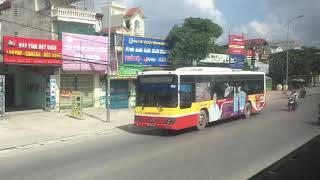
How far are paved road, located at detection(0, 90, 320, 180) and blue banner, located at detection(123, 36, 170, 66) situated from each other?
12.1m

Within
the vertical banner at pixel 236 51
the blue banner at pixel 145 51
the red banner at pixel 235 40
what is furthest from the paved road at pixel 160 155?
the red banner at pixel 235 40

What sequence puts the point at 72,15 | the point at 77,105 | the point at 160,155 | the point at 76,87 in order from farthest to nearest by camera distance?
the point at 72,15 → the point at 76,87 → the point at 77,105 → the point at 160,155

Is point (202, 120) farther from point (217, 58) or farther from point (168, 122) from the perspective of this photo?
point (217, 58)

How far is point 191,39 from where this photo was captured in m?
34.9

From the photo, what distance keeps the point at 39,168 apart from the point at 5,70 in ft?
60.3

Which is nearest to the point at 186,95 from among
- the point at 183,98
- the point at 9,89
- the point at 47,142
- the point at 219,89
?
the point at 183,98

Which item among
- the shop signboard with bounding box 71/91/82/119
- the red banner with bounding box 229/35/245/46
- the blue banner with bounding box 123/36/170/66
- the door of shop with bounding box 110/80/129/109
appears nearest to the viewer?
the shop signboard with bounding box 71/91/82/119

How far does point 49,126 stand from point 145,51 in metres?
12.9

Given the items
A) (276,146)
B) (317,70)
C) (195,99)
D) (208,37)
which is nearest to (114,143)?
(195,99)

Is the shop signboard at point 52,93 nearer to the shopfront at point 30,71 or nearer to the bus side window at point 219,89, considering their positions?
the shopfront at point 30,71

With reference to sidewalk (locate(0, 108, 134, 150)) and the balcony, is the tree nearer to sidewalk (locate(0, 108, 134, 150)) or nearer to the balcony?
the balcony

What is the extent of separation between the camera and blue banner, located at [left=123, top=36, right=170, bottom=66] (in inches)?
1219

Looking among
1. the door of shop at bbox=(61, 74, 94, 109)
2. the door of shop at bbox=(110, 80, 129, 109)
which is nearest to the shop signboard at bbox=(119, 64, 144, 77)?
the door of shop at bbox=(110, 80, 129, 109)

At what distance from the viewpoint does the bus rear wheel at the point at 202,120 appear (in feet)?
62.6
